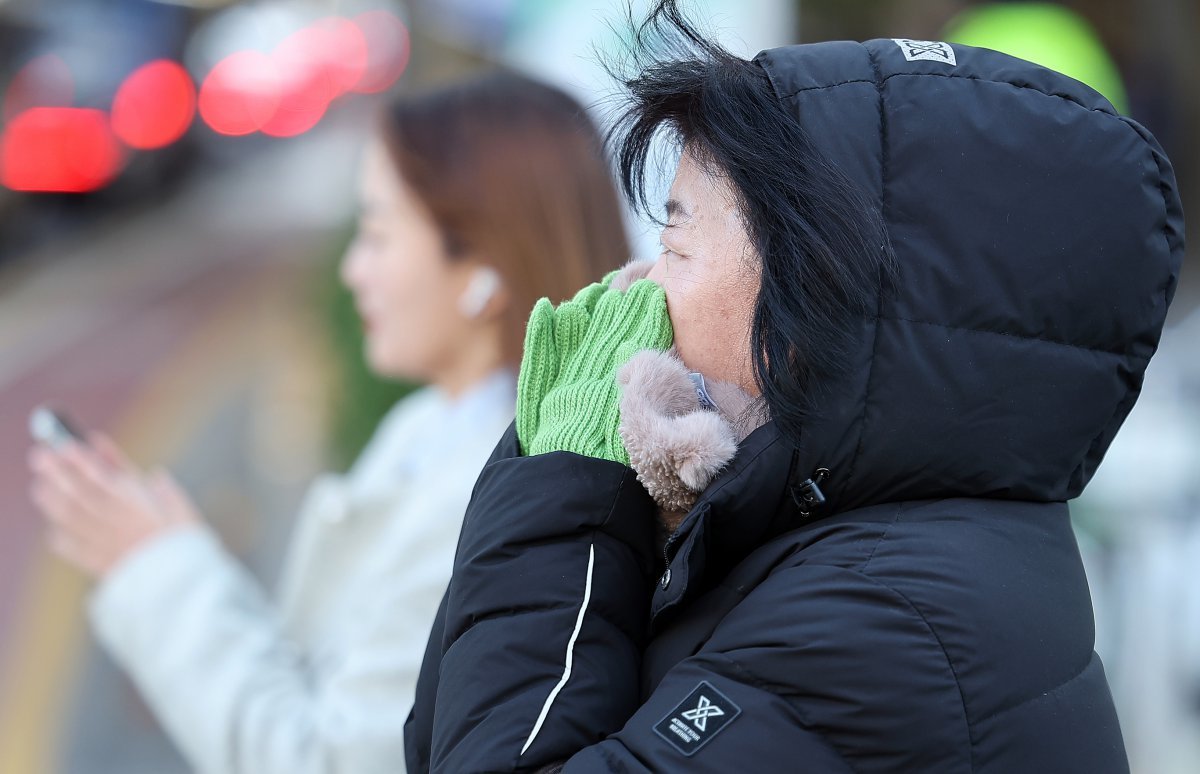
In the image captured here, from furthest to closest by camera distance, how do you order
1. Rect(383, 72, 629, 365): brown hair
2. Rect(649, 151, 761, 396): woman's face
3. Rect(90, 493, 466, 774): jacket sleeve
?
Rect(383, 72, 629, 365): brown hair, Rect(90, 493, 466, 774): jacket sleeve, Rect(649, 151, 761, 396): woman's face

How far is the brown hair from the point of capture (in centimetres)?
251

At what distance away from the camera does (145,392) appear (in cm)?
684

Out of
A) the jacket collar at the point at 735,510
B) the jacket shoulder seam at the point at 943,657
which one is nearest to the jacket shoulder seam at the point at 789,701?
the jacket shoulder seam at the point at 943,657

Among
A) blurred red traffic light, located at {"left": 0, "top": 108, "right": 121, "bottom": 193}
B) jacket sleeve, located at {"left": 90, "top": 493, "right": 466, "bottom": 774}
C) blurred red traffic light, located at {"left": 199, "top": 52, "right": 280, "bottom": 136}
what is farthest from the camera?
blurred red traffic light, located at {"left": 199, "top": 52, "right": 280, "bottom": 136}

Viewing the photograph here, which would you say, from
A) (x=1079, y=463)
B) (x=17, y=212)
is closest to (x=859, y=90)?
(x=1079, y=463)

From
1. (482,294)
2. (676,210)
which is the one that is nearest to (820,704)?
(676,210)

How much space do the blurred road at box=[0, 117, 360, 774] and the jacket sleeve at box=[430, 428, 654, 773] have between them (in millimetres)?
3032

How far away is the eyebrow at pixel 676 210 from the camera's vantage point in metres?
1.38

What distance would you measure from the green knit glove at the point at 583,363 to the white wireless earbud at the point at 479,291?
1104mm

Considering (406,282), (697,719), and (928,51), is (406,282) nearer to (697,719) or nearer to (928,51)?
(928,51)

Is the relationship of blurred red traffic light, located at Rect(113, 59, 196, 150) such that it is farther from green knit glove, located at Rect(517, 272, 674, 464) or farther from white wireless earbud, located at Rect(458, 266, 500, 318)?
green knit glove, located at Rect(517, 272, 674, 464)

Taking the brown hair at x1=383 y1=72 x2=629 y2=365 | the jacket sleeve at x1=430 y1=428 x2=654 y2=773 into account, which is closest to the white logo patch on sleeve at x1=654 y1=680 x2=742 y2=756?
the jacket sleeve at x1=430 y1=428 x2=654 y2=773

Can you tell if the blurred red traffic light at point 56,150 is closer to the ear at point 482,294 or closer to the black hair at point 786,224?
the ear at point 482,294

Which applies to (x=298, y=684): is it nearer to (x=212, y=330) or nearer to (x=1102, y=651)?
(x=1102, y=651)
